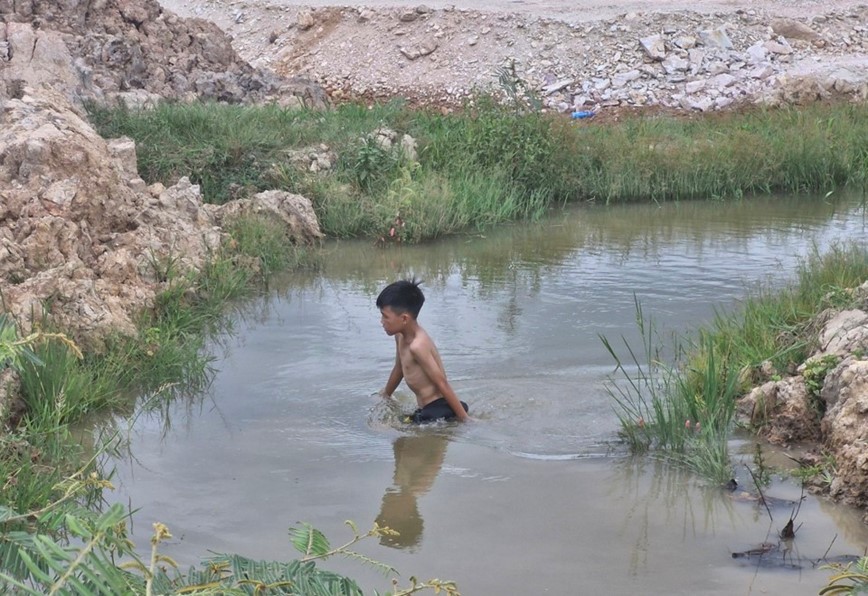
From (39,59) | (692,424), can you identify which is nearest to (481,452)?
(692,424)

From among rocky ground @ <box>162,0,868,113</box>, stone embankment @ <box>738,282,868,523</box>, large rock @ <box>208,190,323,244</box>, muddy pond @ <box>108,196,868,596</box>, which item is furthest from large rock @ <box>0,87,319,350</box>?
rocky ground @ <box>162,0,868,113</box>

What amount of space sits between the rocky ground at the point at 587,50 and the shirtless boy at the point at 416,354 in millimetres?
12593

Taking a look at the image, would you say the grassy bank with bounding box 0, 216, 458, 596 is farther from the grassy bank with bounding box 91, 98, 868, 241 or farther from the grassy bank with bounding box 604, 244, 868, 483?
the grassy bank with bounding box 604, 244, 868, 483

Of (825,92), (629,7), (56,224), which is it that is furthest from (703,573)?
(629,7)

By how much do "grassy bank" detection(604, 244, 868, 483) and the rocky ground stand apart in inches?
450

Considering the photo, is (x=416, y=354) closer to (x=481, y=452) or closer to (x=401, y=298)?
(x=401, y=298)

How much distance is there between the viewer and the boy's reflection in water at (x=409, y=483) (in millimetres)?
4468

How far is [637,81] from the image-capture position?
769 inches

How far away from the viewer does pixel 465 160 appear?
11.5 m

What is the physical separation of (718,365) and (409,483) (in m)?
1.78

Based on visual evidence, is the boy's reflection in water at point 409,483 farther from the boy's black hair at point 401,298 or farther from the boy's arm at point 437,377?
the boy's black hair at point 401,298

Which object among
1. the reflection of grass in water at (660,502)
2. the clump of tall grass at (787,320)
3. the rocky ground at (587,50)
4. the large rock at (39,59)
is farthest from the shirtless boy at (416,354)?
the rocky ground at (587,50)

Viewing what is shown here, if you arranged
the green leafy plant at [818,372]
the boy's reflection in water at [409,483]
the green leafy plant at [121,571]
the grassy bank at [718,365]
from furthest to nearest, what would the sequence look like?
the green leafy plant at [818,372], the grassy bank at [718,365], the boy's reflection in water at [409,483], the green leafy plant at [121,571]

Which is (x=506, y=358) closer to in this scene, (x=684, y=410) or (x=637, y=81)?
(x=684, y=410)
